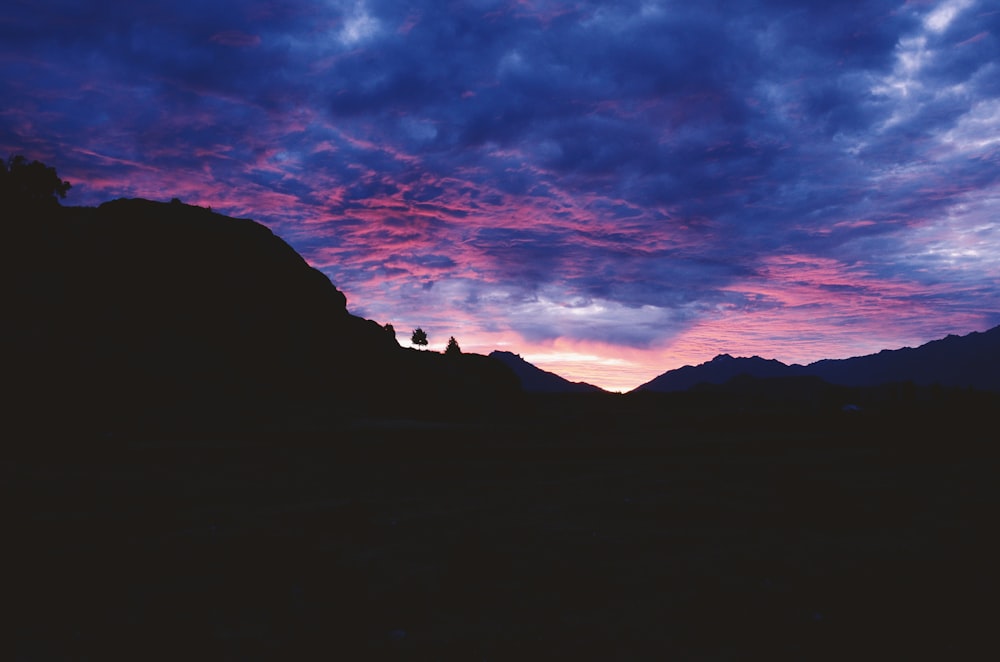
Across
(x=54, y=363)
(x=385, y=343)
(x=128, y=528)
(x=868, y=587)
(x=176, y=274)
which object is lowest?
(x=128, y=528)

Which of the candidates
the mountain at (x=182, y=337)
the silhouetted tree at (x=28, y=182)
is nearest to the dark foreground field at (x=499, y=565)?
the mountain at (x=182, y=337)

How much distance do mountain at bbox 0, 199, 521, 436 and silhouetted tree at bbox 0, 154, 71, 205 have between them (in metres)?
3.08

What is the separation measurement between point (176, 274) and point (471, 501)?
Answer: 43.7 metres

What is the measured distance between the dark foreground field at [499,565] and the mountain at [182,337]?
761 inches

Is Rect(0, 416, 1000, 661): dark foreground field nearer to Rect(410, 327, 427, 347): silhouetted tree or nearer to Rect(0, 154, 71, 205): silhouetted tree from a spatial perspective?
Rect(0, 154, 71, 205): silhouetted tree

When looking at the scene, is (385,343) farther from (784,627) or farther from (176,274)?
(784,627)

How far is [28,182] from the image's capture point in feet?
174

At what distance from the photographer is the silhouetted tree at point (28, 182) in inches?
2031

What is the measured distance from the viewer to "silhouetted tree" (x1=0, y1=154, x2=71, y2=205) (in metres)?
51.6

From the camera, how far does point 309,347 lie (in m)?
49.6

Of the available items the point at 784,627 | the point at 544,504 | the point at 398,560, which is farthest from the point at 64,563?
the point at 784,627

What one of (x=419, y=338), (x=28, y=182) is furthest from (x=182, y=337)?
(x=419, y=338)

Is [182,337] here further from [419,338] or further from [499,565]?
[419,338]

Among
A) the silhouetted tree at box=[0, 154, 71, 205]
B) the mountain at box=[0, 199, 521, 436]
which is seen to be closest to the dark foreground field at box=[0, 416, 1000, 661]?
the mountain at box=[0, 199, 521, 436]
